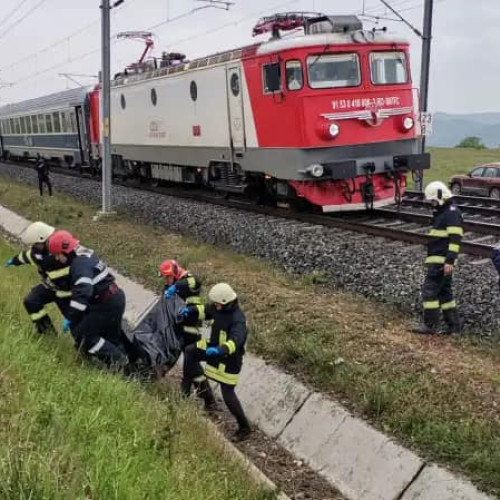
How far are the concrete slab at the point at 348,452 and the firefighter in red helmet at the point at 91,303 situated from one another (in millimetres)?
1799

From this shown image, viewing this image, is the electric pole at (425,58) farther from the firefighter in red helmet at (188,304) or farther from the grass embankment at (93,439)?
the grass embankment at (93,439)

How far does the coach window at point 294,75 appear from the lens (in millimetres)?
12797

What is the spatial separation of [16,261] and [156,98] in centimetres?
1290

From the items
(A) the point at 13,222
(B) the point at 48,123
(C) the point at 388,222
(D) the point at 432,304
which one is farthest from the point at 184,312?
(B) the point at 48,123

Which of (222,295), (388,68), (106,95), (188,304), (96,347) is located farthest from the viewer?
(106,95)

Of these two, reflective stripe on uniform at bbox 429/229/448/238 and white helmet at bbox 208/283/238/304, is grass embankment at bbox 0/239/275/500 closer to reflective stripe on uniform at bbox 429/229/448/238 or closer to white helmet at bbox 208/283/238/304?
white helmet at bbox 208/283/238/304

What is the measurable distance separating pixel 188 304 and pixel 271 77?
25.3 ft

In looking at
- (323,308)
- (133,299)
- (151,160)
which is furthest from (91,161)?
(323,308)

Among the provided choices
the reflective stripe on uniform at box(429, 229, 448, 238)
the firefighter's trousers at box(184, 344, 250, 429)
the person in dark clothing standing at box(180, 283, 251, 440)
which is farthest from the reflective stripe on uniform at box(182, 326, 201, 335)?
the reflective stripe on uniform at box(429, 229, 448, 238)

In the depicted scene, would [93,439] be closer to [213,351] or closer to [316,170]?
[213,351]

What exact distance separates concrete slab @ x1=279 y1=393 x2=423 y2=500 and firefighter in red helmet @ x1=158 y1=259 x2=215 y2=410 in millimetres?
973

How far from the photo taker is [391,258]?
9820 mm

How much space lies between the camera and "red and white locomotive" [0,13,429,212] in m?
12.8

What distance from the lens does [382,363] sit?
20.7 ft
